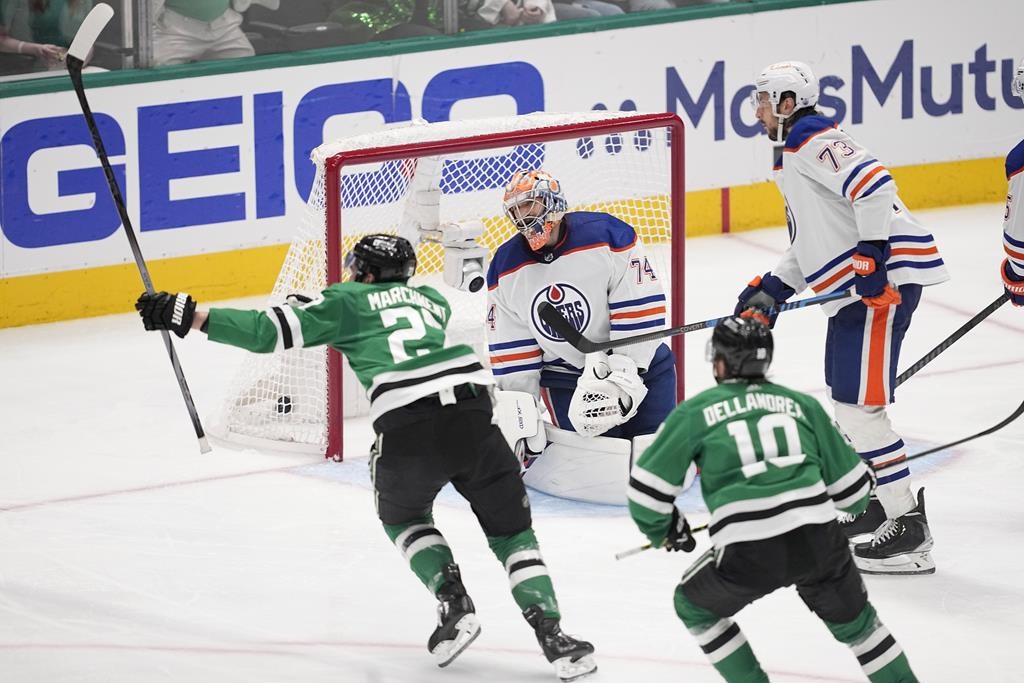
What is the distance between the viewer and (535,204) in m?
4.71

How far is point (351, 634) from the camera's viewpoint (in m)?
4.17

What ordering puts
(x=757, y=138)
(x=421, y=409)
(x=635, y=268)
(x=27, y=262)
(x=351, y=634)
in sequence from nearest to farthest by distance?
(x=421, y=409) < (x=351, y=634) < (x=635, y=268) < (x=27, y=262) < (x=757, y=138)

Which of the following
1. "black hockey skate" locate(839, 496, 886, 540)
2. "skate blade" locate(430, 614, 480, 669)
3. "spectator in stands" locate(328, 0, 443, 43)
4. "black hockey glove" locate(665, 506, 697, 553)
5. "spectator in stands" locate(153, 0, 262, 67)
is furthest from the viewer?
"spectator in stands" locate(328, 0, 443, 43)

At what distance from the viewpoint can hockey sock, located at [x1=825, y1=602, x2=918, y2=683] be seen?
10.9 feet

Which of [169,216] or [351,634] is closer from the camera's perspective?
[351,634]

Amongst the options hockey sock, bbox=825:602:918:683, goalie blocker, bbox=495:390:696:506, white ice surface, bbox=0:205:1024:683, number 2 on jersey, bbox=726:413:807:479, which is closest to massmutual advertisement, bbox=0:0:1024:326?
white ice surface, bbox=0:205:1024:683

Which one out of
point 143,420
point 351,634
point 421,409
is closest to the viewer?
point 421,409

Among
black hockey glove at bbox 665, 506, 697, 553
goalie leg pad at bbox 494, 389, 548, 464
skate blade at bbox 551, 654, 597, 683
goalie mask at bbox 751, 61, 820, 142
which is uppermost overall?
goalie mask at bbox 751, 61, 820, 142

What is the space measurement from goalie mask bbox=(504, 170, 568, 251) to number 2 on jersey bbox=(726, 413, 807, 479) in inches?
62.2

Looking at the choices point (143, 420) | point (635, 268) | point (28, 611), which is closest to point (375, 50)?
point (143, 420)

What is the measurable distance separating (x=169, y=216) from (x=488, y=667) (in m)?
3.51

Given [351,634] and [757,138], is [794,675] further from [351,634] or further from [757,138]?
[757,138]

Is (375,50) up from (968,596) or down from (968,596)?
up

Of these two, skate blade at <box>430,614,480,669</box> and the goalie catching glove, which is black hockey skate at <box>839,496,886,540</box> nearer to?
the goalie catching glove
